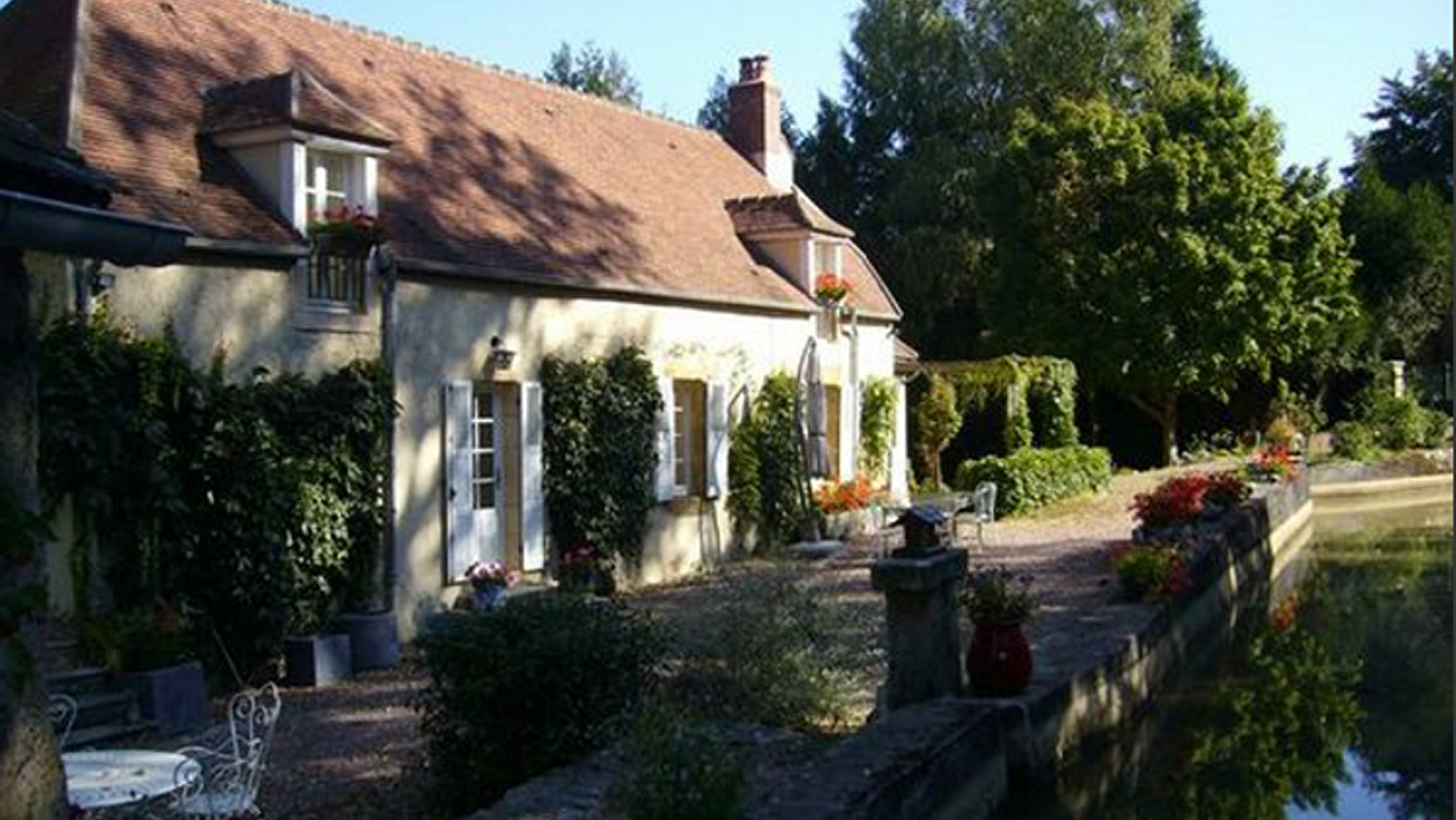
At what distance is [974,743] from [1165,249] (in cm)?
2237

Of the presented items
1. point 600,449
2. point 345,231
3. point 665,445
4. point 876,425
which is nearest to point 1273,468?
point 876,425

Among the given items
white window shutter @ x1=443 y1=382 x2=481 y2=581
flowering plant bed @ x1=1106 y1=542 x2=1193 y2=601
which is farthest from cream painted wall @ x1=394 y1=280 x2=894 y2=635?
flowering plant bed @ x1=1106 y1=542 x2=1193 y2=601

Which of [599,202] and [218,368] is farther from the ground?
[599,202]

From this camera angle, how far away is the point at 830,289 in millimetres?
20188

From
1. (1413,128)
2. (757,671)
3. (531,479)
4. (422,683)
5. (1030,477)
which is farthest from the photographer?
(1413,128)

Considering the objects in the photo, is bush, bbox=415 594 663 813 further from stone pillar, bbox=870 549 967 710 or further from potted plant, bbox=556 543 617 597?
potted plant, bbox=556 543 617 597

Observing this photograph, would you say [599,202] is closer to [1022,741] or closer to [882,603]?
[882,603]

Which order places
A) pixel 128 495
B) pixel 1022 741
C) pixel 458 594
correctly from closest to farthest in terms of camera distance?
pixel 1022 741 < pixel 128 495 < pixel 458 594

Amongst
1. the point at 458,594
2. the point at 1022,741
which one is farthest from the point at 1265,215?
the point at 1022,741

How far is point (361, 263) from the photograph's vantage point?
1225 cm

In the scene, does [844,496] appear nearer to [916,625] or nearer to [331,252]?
[331,252]

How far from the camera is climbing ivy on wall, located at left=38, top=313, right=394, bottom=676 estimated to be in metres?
9.70

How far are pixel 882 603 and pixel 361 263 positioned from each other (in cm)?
589

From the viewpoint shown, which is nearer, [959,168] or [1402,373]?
[1402,373]
